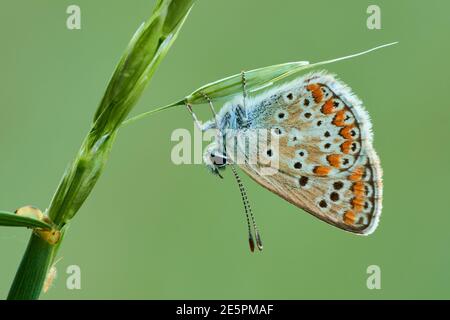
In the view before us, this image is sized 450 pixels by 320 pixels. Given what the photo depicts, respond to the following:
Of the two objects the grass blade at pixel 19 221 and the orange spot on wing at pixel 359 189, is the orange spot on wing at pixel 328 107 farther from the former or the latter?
the grass blade at pixel 19 221

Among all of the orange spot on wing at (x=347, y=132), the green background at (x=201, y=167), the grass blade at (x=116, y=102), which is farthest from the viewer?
the green background at (x=201, y=167)

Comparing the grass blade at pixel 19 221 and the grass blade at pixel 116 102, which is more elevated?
the grass blade at pixel 116 102

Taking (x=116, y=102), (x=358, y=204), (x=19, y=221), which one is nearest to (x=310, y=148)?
(x=358, y=204)

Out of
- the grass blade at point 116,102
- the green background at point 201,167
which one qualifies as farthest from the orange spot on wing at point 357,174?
the green background at point 201,167

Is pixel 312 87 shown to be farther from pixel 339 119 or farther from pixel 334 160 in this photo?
pixel 334 160

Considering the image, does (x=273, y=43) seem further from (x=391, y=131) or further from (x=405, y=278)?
(x=405, y=278)

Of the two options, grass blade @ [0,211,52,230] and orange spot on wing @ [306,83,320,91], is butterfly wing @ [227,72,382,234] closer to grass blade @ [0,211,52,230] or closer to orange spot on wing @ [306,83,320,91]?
orange spot on wing @ [306,83,320,91]

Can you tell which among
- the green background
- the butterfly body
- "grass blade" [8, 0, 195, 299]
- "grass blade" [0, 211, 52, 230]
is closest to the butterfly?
the butterfly body
